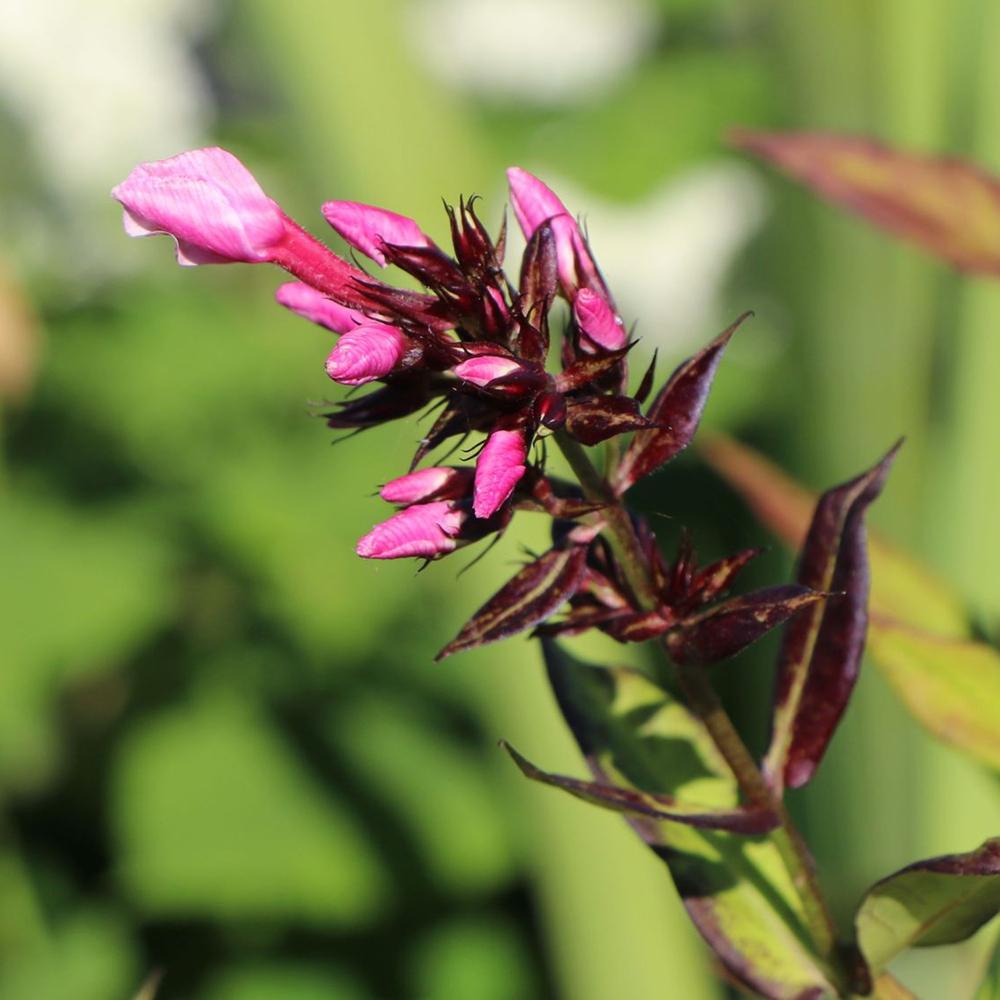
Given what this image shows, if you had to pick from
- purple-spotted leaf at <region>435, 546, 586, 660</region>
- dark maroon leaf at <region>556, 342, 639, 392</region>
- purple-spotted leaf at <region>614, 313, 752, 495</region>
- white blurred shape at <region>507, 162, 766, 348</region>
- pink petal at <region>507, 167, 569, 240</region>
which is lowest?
white blurred shape at <region>507, 162, 766, 348</region>

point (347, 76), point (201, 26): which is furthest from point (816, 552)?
point (201, 26)

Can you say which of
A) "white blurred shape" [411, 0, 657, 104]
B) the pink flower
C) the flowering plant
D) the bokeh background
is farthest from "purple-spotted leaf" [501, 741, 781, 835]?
"white blurred shape" [411, 0, 657, 104]

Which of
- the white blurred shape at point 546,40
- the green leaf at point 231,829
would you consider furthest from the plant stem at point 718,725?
the white blurred shape at point 546,40

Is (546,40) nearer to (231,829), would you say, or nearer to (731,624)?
(231,829)

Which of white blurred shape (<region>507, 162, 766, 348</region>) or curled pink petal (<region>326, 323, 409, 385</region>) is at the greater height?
curled pink petal (<region>326, 323, 409, 385</region>)

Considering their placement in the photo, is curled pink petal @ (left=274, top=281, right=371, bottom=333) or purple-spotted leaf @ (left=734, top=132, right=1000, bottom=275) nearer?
curled pink petal @ (left=274, top=281, right=371, bottom=333)

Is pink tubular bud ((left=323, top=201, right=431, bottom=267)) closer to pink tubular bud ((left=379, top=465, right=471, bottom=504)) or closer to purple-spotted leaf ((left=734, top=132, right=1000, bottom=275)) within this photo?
pink tubular bud ((left=379, top=465, right=471, bottom=504))

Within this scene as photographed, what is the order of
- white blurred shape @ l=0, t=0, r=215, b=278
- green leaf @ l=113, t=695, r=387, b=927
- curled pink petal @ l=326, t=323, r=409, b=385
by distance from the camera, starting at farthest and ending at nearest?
white blurred shape @ l=0, t=0, r=215, b=278, green leaf @ l=113, t=695, r=387, b=927, curled pink petal @ l=326, t=323, r=409, b=385

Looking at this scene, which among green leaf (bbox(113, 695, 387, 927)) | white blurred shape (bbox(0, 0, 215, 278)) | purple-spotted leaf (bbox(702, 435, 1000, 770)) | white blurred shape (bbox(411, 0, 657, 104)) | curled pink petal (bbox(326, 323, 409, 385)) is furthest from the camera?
white blurred shape (bbox(411, 0, 657, 104))
